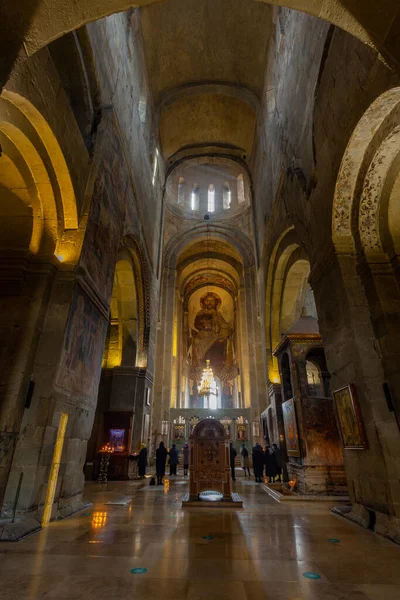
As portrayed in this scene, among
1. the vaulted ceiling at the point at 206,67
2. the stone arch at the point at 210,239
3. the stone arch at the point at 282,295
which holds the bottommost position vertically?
the stone arch at the point at 282,295

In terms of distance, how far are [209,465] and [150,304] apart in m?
7.47

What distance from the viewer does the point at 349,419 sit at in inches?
192

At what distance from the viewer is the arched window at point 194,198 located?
2492 cm

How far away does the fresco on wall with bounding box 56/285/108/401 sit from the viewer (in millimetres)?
5473

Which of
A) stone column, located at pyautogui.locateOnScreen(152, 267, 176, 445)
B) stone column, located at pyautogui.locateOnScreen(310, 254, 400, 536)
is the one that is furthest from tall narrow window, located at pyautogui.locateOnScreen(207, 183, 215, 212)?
stone column, located at pyautogui.locateOnScreen(310, 254, 400, 536)

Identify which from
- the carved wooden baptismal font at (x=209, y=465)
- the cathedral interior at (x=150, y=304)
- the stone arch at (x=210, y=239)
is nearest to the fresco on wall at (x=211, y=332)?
the stone arch at (x=210, y=239)

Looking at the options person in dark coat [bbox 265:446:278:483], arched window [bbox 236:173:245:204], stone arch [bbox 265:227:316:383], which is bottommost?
person in dark coat [bbox 265:446:278:483]

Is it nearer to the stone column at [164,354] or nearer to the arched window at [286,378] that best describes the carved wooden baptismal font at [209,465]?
the arched window at [286,378]

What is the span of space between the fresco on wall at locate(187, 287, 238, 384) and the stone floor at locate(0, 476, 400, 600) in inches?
984

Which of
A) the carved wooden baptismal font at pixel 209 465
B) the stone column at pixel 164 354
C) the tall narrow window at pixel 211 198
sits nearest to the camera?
the carved wooden baptismal font at pixel 209 465

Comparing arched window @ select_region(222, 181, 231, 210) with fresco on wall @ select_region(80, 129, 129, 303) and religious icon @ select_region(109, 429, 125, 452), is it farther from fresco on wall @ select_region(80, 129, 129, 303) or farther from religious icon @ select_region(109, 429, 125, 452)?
religious icon @ select_region(109, 429, 125, 452)

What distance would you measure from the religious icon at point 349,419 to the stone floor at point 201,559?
1098 millimetres

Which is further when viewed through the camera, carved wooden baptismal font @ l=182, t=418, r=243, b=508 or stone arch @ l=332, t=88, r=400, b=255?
carved wooden baptismal font @ l=182, t=418, r=243, b=508

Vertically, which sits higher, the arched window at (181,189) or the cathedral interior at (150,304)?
the arched window at (181,189)
